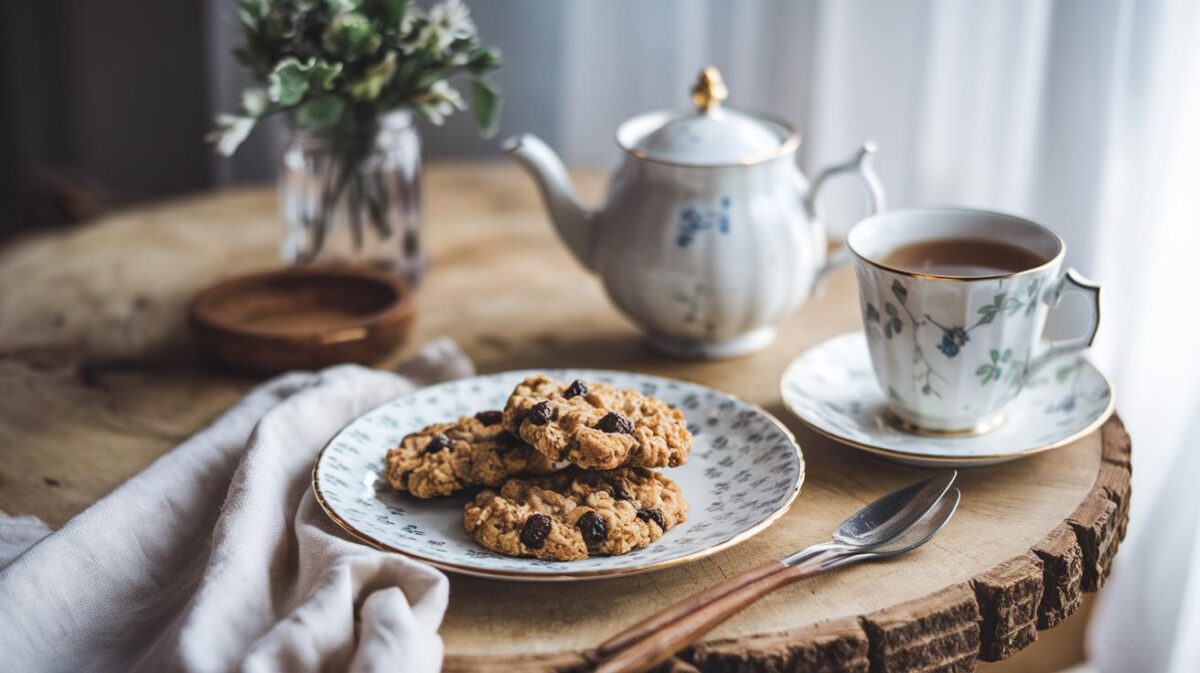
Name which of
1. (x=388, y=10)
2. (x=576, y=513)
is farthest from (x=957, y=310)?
(x=388, y=10)

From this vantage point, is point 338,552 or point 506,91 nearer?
point 338,552

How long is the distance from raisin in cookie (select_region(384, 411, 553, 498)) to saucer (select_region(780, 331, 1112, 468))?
0.30 meters

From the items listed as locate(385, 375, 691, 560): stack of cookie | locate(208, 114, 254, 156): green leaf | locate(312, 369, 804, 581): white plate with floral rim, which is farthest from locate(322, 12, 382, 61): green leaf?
locate(385, 375, 691, 560): stack of cookie

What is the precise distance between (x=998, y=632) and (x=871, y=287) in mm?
345

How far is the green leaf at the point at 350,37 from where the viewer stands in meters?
1.32

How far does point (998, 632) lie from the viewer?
0.89 metres

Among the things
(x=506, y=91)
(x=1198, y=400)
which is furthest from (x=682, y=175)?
(x=506, y=91)

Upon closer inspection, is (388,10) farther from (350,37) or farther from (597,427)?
(597,427)

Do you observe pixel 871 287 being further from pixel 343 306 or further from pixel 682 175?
pixel 343 306

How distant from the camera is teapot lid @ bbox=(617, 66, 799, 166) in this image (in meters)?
1.25

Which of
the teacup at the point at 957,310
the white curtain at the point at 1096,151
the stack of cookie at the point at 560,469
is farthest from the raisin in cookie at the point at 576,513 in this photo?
the white curtain at the point at 1096,151

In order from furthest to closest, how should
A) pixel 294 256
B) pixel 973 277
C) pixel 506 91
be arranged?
pixel 506 91
pixel 294 256
pixel 973 277

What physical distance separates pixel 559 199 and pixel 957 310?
52cm

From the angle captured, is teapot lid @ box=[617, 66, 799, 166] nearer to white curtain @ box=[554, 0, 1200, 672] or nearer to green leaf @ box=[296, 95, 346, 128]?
green leaf @ box=[296, 95, 346, 128]
